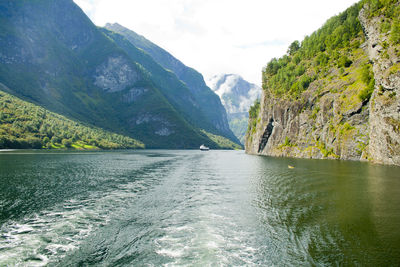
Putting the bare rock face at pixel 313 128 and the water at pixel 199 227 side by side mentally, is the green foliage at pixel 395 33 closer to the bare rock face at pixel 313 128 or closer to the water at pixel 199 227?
the bare rock face at pixel 313 128

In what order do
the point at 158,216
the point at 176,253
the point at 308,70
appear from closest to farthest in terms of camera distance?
1. the point at 176,253
2. the point at 158,216
3. the point at 308,70

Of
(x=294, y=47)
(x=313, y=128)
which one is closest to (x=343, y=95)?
(x=313, y=128)

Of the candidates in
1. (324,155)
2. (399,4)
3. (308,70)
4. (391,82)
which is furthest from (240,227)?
(308,70)

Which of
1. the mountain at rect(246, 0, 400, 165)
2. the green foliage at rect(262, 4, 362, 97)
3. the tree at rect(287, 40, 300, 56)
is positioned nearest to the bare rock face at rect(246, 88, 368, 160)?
the mountain at rect(246, 0, 400, 165)

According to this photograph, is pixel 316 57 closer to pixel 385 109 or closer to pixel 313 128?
pixel 313 128

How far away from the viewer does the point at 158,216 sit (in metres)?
23.8

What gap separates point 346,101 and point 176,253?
9603 cm

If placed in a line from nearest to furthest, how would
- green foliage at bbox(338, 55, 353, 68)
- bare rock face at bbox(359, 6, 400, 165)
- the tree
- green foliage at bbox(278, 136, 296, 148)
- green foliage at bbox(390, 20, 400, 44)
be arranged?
bare rock face at bbox(359, 6, 400, 165) → green foliage at bbox(390, 20, 400, 44) → green foliage at bbox(338, 55, 353, 68) → green foliage at bbox(278, 136, 296, 148) → the tree

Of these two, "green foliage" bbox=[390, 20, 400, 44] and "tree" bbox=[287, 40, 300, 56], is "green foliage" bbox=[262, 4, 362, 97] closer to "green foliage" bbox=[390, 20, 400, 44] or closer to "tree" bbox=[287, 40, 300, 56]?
"tree" bbox=[287, 40, 300, 56]

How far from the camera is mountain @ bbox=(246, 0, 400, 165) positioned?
69956mm

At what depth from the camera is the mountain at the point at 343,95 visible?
70.0 m

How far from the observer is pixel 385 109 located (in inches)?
2670

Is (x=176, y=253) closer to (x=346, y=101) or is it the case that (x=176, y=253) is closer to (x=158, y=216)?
(x=158, y=216)

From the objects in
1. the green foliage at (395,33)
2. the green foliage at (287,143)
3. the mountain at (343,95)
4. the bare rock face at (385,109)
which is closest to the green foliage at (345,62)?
the mountain at (343,95)
